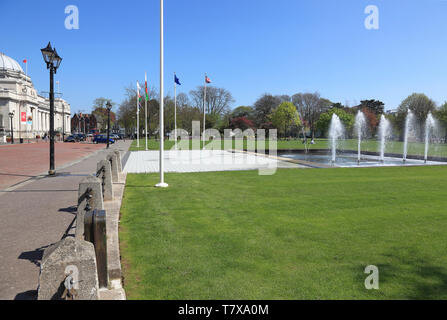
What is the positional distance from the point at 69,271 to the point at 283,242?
12.4ft

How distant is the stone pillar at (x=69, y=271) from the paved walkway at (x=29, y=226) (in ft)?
4.34

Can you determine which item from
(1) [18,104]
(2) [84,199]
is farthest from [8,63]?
(2) [84,199]

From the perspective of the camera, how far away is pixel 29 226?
682 cm

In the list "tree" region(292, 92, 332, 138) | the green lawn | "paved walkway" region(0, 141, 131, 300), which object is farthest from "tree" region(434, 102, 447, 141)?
"paved walkway" region(0, 141, 131, 300)

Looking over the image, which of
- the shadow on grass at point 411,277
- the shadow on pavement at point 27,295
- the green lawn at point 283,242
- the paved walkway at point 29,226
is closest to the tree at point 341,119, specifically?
the green lawn at point 283,242

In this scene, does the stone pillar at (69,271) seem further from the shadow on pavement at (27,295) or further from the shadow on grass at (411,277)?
the shadow on grass at (411,277)

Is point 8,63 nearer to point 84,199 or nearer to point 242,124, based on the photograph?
point 242,124

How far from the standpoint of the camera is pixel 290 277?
176 inches

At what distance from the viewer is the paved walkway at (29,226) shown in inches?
173

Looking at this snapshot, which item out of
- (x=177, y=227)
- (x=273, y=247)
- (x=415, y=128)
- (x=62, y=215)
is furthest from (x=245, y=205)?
(x=415, y=128)

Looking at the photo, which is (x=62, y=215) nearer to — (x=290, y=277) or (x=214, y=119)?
(x=290, y=277)

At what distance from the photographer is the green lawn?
4.21 metres

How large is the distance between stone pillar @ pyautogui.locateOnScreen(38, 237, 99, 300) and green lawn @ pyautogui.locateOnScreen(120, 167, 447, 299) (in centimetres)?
100
